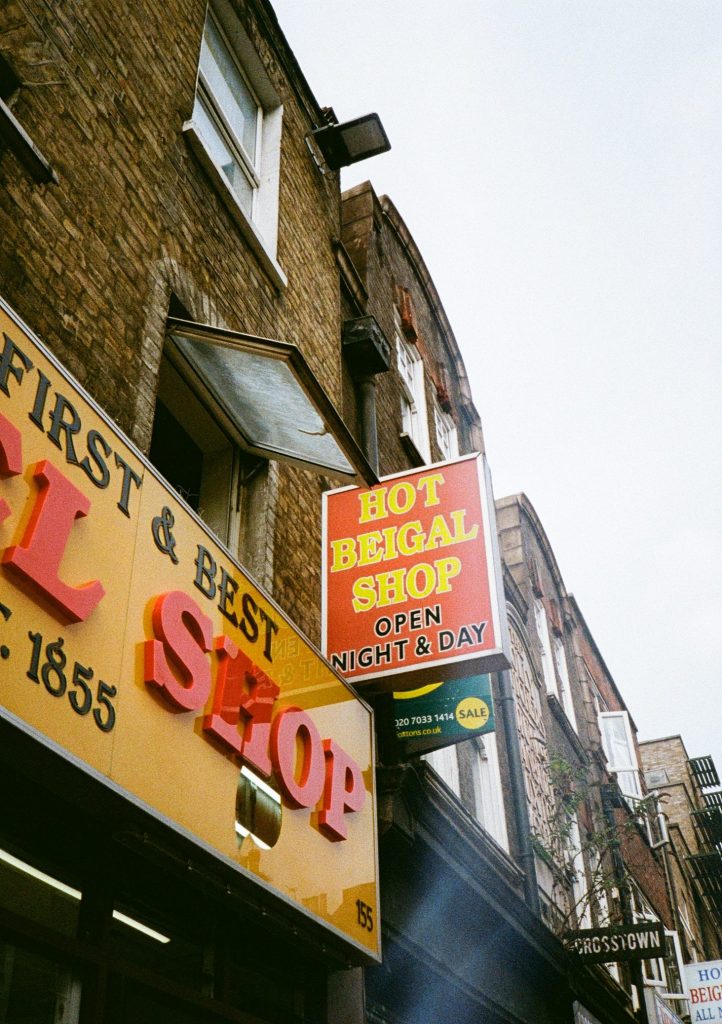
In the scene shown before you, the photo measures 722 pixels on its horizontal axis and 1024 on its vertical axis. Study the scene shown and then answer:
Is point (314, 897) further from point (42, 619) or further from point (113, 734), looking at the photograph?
point (42, 619)

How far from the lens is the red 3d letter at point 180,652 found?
11.5 feet

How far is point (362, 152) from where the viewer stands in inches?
378

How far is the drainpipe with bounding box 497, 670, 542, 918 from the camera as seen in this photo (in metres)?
10.2

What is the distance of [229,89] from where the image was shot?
26.4ft

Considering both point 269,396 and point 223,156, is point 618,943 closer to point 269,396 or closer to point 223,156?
point 269,396

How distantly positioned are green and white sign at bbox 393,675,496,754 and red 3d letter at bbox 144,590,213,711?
324cm

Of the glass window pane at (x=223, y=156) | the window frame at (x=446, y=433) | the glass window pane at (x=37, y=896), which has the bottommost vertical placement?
the glass window pane at (x=37, y=896)

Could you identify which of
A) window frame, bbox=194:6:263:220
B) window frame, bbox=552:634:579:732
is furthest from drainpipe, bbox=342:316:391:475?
window frame, bbox=552:634:579:732

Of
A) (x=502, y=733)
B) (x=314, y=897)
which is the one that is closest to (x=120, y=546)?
(x=314, y=897)

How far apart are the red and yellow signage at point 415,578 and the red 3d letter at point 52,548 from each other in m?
2.95

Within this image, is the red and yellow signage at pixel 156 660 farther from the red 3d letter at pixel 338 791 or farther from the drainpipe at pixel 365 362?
the drainpipe at pixel 365 362

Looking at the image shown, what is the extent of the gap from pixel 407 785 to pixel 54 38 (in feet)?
17.7

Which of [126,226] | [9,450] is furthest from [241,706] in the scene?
[126,226]

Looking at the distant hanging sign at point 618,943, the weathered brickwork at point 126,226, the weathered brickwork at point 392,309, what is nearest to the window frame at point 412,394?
the weathered brickwork at point 392,309
